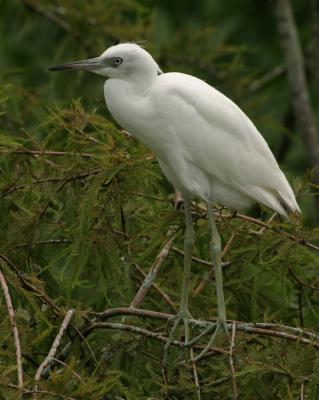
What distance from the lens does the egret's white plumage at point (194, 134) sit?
3248 millimetres

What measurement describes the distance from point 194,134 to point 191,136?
0.01 m

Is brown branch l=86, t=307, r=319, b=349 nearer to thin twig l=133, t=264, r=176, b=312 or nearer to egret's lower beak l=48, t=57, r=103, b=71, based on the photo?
thin twig l=133, t=264, r=176, b=312

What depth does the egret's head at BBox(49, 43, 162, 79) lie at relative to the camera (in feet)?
10.5

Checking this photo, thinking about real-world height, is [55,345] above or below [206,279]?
above

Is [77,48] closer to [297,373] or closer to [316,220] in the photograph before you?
[316,220]

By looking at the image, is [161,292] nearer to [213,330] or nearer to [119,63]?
[213,330]

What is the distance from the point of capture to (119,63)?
322 centimetres

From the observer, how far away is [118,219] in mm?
3266

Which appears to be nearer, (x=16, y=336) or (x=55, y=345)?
(x=16, y=336)

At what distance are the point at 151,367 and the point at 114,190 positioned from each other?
0.52m

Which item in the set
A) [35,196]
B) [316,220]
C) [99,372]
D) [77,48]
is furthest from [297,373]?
[316,220]

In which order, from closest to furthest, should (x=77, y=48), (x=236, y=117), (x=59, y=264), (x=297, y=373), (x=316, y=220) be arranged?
(x=297, y=373) → (x=236, y=117) → (x=59, y=264) → (x=77, y=48) → (x=316, y=220)

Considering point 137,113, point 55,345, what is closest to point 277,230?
point 137,113

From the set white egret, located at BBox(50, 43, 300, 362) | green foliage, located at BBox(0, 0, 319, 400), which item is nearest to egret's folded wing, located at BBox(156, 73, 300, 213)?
white egret, located at BBox(50, 43, 300, 362)
